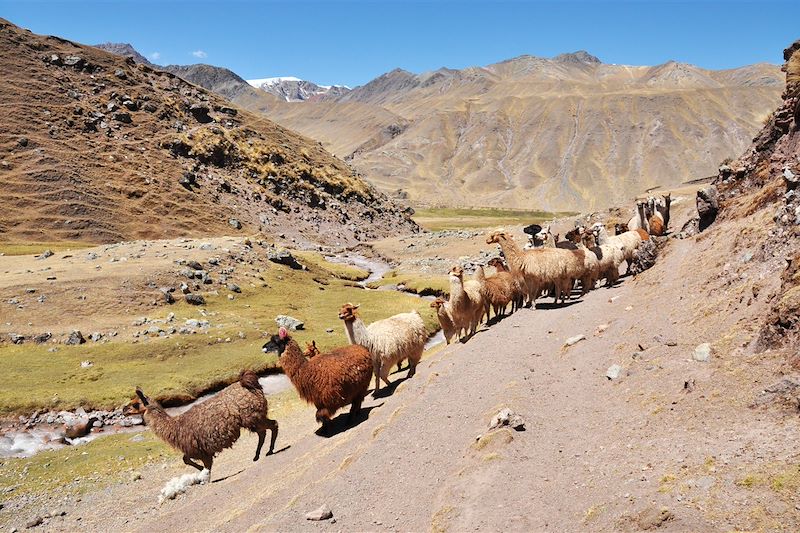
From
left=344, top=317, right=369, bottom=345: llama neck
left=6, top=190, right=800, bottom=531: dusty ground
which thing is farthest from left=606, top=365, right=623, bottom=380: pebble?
left=344, top=317, right=369, bottom=345: llama neck

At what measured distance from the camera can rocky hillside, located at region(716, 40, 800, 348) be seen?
9.03m

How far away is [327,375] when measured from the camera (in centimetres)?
1483

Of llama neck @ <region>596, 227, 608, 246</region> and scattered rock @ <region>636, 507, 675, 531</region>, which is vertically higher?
llama neck @ <region>596, 227, 608, 246</region>

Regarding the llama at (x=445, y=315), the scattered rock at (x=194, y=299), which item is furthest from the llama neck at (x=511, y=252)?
the scattered rock at (x=194, y=299)

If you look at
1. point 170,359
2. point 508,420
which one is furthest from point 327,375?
point 170,359

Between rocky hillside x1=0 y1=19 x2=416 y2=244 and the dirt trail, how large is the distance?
70.0m

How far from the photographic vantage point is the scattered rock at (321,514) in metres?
8.98

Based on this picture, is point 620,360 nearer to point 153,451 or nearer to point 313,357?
point 313,357

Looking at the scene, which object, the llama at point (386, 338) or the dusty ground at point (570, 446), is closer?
the dusty ground at point (570, 446)

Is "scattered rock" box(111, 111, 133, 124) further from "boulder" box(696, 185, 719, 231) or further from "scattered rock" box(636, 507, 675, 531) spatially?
"scattered rock" box(636, 507, 675, 531)

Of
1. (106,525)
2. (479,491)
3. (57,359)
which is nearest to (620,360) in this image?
(479,491)

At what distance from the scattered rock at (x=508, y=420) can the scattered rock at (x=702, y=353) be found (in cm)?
371

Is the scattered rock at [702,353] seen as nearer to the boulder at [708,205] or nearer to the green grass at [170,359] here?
the boulder at [708,205]

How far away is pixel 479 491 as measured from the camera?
795 centimetres
